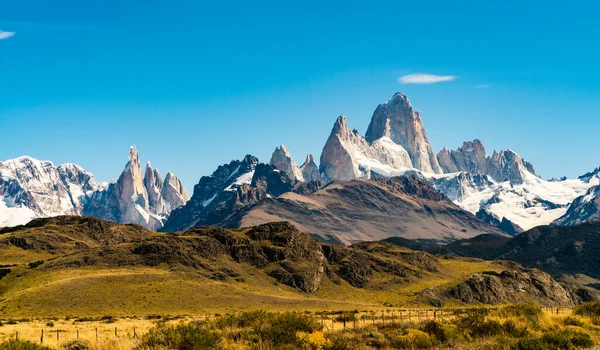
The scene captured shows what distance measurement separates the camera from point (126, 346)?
1219 inches

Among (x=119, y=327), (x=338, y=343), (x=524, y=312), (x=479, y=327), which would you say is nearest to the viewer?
(x=338, y=343)

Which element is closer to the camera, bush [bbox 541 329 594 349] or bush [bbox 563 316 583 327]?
bush [bbox 541 329 594 349]

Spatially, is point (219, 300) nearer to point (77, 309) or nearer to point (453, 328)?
point (77, 309)

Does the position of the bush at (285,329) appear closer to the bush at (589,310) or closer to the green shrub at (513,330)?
the green shrub at (513,330)

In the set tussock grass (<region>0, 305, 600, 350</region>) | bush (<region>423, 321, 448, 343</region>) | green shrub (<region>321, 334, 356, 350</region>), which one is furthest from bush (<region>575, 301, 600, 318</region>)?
green shrub (<region>321, 334, 356, 350</region>)

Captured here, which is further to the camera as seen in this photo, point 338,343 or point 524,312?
point 524,312

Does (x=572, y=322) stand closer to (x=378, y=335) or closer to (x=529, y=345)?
(x=529, y=345)

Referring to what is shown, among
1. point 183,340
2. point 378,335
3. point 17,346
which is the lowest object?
point 378,335

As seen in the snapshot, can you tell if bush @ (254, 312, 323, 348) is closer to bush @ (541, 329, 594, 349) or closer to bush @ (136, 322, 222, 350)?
bush @ (136, 322, 222, 350)

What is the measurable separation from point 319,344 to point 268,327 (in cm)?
374

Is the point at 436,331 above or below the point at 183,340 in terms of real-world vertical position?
below

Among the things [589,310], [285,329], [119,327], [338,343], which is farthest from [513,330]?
[119,327]

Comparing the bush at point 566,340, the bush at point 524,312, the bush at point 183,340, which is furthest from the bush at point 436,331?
A: the bush at point 183,340

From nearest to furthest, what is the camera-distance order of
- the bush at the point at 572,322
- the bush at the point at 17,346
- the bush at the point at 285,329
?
the bush at the point at 17,346
the bush at the point at 285,329
the bush at the point at 572,322
